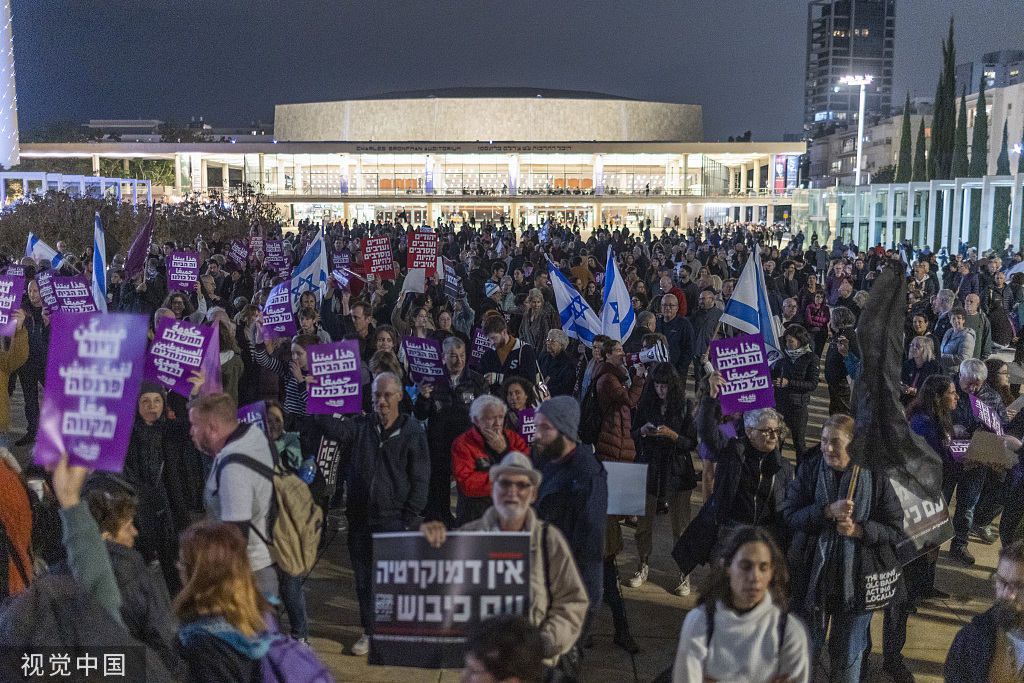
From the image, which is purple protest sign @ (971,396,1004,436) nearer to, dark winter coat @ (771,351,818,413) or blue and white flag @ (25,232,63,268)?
dark winter coat @ (771,351,818,413)

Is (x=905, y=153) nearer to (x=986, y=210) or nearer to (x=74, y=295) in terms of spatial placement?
(x=986, y=210)

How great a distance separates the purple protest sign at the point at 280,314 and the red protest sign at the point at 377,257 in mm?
4126

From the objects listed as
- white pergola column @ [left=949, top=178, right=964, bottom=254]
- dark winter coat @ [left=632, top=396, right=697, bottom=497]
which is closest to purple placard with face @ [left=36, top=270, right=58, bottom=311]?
dark winter coat @ [left=632, top=396, right=697, bottom=497]

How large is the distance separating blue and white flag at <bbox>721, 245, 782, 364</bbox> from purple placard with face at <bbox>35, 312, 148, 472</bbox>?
529 centimetres

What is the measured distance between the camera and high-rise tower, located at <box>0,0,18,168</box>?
202 ft

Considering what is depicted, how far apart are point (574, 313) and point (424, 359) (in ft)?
8.65

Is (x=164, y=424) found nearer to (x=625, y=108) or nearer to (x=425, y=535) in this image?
(x=425, y=535)

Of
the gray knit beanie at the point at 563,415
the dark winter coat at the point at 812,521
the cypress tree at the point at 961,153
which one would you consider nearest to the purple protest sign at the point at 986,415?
the dark winter coat at the point at 812,521

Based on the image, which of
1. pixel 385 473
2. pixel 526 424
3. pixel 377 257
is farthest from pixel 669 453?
pixel 377 257

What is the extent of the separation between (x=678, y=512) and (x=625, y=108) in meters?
83.6

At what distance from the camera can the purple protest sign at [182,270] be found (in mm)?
12250

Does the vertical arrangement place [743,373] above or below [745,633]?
above

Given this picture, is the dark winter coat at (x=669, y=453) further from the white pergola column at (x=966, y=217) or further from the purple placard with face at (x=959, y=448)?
the white pergola column at (x=966, y=217)

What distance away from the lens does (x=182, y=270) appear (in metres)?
→ 12.3
